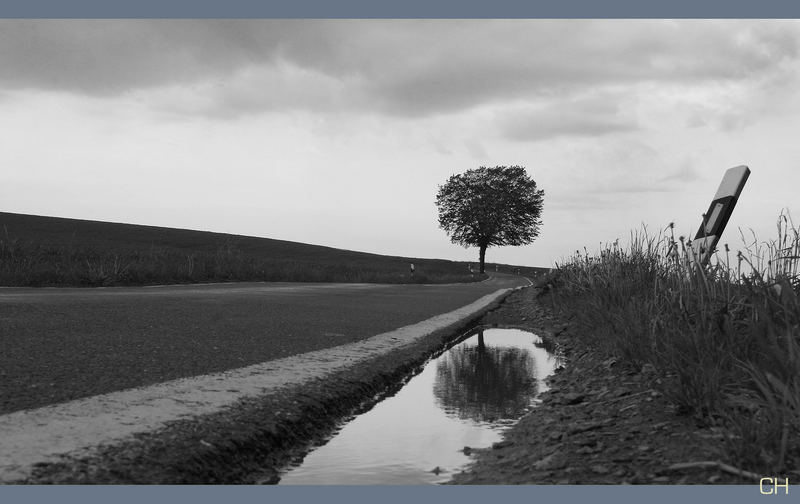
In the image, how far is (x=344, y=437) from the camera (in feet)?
13.6

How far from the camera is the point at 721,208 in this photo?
6633 millimetres

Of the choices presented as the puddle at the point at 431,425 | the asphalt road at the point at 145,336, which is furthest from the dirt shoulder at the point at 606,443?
the asphalt road at the point at 145,336

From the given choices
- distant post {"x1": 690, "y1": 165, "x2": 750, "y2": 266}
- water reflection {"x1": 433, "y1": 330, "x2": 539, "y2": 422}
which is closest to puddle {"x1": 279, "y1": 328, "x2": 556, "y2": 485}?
water reflection {"x1": 433, "y1": 330, "x2": 539, "y2": 422}

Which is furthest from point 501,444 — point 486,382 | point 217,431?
point 486,382

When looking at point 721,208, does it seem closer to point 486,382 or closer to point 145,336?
point 486,382

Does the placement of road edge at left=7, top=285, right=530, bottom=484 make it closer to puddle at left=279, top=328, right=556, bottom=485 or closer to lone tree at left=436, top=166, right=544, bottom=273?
puddle at left=279, top=328, right=556, bottom=485

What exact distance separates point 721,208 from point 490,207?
2421 inches

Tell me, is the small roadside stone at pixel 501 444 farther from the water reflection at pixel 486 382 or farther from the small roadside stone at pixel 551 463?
the water reflection at pixel 486 382

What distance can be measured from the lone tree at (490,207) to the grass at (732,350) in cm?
6137

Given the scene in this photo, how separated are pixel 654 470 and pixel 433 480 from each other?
3.25 feet

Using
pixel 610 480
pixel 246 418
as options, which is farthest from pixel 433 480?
pixel 246 418

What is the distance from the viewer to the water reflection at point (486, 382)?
5000 mm

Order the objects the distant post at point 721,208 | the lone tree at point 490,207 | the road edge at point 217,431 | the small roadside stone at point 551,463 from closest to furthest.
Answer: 1. the road edge at point 217,431
2. the small roadside stone at point 551,463
3. the distant post at point 721,208
4. the lone tree at point 490,207

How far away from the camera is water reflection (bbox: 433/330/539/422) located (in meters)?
5.00
